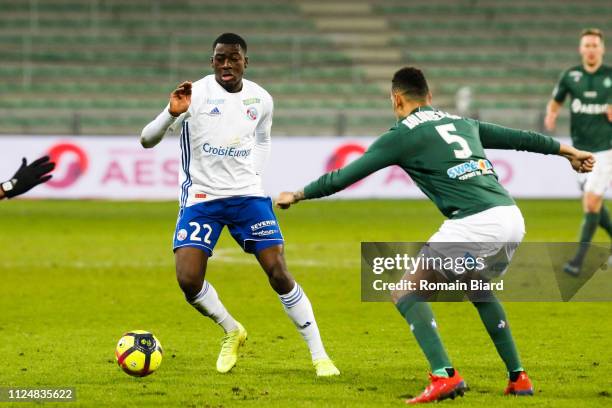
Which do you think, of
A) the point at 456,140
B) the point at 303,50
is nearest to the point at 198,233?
the point at 456,140

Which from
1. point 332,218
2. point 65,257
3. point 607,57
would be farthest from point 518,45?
point 65,257

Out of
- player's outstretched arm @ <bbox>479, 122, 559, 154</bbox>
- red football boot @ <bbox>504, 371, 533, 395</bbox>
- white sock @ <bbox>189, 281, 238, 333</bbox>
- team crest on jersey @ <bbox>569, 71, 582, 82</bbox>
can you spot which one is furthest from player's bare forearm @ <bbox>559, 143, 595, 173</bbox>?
team crest on jersey @ <bbox>569, 71, 582, 82</bbox>

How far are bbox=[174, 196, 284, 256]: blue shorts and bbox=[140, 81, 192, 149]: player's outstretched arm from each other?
60cm

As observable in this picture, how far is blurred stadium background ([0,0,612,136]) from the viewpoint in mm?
28859

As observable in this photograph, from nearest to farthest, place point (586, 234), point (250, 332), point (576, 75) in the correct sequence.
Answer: point (250, 332) < point (586, 234) < point (576, 75)

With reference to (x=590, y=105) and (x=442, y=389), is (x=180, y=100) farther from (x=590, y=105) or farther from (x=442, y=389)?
(x=590, y=105)

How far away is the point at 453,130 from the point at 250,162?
1.75 metres

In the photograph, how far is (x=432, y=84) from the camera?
30.3 meters

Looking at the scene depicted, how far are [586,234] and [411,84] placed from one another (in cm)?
679

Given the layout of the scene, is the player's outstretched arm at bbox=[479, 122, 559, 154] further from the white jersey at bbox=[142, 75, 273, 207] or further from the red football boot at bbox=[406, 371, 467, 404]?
the white jersey at bbox=[142, 75, 273, 207]

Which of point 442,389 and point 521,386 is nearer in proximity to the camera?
point 442,389

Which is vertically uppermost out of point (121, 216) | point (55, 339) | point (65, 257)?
point (55, 339)

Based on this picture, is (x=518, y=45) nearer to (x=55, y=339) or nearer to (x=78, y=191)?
(x=78, y=191)

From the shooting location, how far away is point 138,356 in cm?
734
